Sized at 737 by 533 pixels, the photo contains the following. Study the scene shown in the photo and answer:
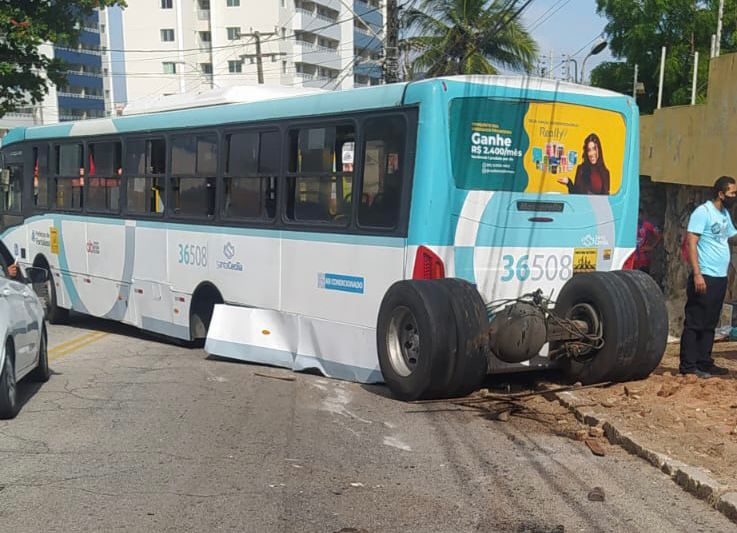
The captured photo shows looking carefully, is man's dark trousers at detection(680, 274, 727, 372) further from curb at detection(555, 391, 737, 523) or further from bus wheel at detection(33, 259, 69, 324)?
bus wheel at detection(33, 259, 69, 324)

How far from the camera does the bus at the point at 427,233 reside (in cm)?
783

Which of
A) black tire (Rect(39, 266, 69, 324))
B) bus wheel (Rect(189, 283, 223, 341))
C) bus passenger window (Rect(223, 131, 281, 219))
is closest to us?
bus passenger window (Rect(223, 131, 281, 219))

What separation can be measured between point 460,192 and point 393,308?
1.25 metres

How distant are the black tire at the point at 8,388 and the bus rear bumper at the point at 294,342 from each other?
123 inches

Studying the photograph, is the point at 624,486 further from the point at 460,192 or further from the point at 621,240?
the point at 621,240

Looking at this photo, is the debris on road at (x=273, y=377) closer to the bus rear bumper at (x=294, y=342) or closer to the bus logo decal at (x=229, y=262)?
the bus rear bumper at (x=294, y=342)

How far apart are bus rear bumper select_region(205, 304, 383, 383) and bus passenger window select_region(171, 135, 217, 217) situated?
1.53 meters

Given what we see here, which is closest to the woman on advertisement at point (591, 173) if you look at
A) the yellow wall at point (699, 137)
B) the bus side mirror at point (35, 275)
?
the bus side mirror at point (35, 275)

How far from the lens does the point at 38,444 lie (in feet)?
22.2

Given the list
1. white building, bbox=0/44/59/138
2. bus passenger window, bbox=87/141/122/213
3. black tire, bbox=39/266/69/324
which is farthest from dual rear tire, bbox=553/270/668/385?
white building, bbox=0/44/59/138

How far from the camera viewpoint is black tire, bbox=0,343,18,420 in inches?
286

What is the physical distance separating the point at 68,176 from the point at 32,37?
350 inches

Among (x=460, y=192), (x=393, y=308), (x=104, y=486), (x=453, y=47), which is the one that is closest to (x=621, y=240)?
(x=460, y=192)

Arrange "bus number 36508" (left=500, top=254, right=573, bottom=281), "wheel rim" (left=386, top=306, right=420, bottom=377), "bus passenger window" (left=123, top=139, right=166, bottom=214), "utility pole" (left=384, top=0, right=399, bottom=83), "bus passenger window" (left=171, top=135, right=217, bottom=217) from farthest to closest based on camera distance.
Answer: "utility pole" (left=384, top=0, right=399, bottom=83) < "bus passenger window" (left=123, top=139, right=166, bottom=214) < "bus passenger window" (left=171, top=135, right=217, bottom=217) < "bus number 36508" (left=500, top=254, right=573, bottom=281) < "wheel rim" (left=386, top=306, right=420, bottom=377)
